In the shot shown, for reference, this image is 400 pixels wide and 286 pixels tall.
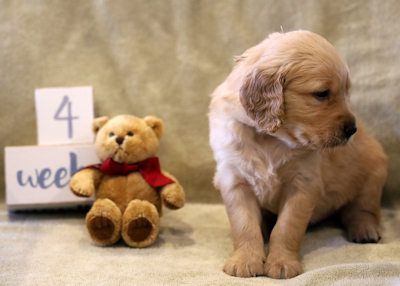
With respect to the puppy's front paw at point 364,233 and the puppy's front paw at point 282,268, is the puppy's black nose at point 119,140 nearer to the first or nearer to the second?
the puppy's front paw at point 282,268

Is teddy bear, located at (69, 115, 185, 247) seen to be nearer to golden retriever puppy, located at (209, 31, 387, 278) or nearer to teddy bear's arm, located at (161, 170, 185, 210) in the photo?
teddy bear's arm, located at (161, 170, 185, 210)

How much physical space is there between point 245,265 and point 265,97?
2.12 ft

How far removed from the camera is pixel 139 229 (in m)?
1.84

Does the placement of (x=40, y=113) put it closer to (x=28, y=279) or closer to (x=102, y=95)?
(x=102, y=95)

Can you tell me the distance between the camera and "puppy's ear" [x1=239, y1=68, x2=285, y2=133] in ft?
4.87

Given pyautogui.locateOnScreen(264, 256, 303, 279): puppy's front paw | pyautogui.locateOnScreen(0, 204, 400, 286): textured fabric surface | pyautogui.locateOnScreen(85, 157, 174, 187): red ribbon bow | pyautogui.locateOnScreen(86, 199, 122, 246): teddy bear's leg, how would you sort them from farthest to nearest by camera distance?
pyautogui.locateOnScreen(85, 157, 174, 187): red ribbon bow, pyautogui.locateOnScreen(86, 199, 122, 246): teddy bear's leg, pyautogui.locateOnScreen(264, 256, 303, 279): puppy's front paw, pyautogui.locateOnScreen(0, 204, 400, 286): textured fabric surface

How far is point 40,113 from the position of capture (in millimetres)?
2350

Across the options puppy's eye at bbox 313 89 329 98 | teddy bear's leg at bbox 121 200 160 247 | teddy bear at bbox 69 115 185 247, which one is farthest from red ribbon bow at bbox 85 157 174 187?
puppy's eye at bbox 313 89 329 98

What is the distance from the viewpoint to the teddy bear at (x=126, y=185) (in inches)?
72.2

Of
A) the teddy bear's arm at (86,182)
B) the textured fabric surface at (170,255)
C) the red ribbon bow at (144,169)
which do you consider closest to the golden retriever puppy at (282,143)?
the textured fabric surface at (170,255)

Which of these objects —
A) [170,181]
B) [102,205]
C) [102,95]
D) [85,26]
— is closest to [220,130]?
[170,181]

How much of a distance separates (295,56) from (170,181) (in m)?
0.87

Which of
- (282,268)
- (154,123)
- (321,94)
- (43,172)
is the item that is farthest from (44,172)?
(321,94)

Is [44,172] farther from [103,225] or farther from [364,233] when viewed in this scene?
[364,233]
